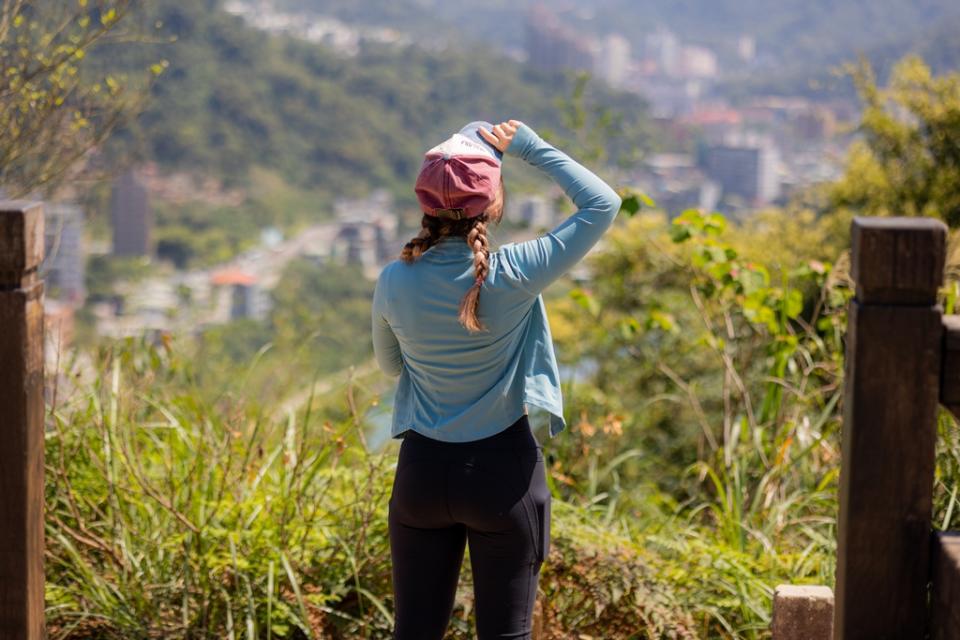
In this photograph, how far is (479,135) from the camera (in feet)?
6.60

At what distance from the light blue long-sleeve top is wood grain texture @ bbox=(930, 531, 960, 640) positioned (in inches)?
26.6

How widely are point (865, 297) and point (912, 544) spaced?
1.11 ft

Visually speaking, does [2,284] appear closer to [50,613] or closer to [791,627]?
[50,613]

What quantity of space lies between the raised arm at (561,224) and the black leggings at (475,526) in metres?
0.27

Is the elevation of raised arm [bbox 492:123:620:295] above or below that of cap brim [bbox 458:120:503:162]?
below

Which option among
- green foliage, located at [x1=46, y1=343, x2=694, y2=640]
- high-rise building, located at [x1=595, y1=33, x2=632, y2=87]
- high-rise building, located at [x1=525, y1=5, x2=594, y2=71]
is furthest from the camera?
high-rise building, located at [x1=595, y1=33, x2=632, y2=87]

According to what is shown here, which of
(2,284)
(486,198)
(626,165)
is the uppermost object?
(626,165)

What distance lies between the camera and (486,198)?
75.5 inches

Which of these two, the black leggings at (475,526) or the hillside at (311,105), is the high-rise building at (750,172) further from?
the black leggings at (475,526)

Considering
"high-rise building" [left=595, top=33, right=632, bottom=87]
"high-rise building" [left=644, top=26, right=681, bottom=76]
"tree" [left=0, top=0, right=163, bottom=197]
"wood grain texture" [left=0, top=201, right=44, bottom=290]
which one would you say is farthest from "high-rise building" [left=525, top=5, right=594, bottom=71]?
"wood grain texture" [left=0, top=201, right=44, bottom=290]

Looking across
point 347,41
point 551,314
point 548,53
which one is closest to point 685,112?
point 548,53

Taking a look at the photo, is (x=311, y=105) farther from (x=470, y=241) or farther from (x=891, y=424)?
(x=891, y=424)

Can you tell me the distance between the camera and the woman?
6.23ft

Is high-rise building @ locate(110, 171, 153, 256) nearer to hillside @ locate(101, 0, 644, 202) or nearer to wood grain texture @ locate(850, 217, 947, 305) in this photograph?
hillside @ locate(101, 0, 644, 202)
